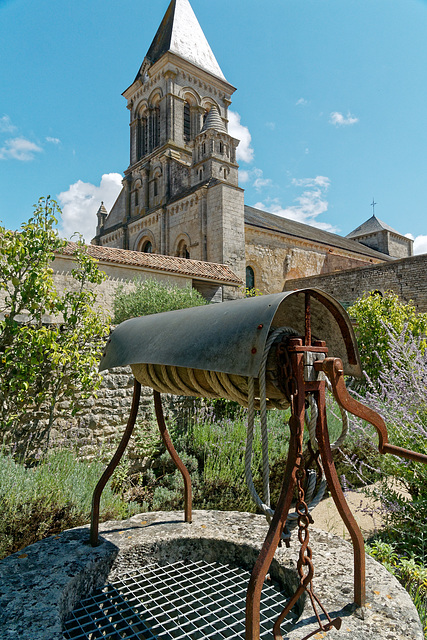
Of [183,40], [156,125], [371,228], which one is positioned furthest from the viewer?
[371,228]

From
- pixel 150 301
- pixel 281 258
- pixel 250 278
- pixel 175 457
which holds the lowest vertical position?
pixel 175 457

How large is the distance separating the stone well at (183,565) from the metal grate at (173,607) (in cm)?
4

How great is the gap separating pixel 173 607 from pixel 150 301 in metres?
7.76

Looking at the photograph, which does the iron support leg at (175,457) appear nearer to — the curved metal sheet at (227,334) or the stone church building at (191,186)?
the curved metal sheet at (227,334)

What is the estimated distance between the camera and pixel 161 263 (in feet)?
37.2

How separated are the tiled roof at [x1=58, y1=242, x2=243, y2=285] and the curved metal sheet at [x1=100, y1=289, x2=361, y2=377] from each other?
8.35 metres

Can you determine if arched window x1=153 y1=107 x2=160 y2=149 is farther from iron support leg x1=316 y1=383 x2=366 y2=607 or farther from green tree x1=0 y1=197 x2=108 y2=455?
iron support leg x1=316 y1=383 x2=366 y2=607

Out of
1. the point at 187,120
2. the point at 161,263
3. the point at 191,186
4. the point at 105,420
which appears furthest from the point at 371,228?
the point at 105,420

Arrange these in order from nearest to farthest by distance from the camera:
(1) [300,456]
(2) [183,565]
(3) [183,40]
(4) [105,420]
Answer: (1) [300,456], (2) [183,565], (4) [105,420], (3) [183,40]

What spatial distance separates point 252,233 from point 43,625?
1715cm

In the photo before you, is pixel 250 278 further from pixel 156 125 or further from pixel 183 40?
pixel 183 40

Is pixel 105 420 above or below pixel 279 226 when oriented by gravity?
below

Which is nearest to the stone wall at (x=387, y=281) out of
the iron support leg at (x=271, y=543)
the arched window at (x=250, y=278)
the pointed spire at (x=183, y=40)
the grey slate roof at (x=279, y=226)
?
the arched window at (x=250, y=278)

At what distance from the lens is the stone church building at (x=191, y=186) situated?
14961mm
